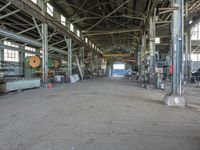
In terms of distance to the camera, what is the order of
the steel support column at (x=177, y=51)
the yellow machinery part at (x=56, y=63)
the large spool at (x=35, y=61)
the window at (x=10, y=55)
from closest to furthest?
the steel support column at (x=177, y=51), the large spool at (x=35, y=61), the window at (x=10, y=55), the yellow machinery part at (x=56, y=63)

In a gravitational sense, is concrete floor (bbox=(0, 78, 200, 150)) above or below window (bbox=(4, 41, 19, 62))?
below

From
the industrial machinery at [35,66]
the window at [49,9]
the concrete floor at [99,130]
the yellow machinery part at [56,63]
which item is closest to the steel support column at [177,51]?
the concrete floor at [99,130]

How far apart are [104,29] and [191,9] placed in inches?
326

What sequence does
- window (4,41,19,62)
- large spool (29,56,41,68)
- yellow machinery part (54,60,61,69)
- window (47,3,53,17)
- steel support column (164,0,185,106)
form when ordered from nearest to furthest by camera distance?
1. steel support column (164,0,185,106)
2. large spool (29,56,41,68)
3. window (47,3,53,17)
4. window (4,41,19,62)
5. yellow machinery part (54,60,61,69)

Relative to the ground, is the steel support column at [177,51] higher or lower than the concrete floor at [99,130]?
higher

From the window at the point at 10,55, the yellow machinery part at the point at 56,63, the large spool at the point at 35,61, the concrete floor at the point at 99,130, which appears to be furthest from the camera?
the yellow machinery part at the point at 56,63

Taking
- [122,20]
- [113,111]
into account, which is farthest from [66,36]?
[113,111]

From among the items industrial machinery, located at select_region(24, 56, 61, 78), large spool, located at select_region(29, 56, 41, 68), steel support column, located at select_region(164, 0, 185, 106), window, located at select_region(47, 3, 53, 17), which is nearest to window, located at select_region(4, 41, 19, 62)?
industrial machinery, located at select_region(24, 56, 61, 78)

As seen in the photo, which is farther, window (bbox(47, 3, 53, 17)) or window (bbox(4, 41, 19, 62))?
window (bbox(4, 41, 19, 62))

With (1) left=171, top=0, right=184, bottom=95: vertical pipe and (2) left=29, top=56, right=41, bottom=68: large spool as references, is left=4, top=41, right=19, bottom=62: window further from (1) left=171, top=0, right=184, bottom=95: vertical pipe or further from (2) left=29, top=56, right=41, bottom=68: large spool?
(1) left=171, top=0, right=184, bottom=95: vertical pipe

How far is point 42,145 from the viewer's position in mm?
2689

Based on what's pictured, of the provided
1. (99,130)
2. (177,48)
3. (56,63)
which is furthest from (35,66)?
(99,130)

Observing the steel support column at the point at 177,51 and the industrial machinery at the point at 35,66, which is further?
the industrial machinery at the point at 35,66

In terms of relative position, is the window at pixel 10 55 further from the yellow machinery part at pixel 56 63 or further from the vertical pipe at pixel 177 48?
the vertical pipe at pixel 177 48
